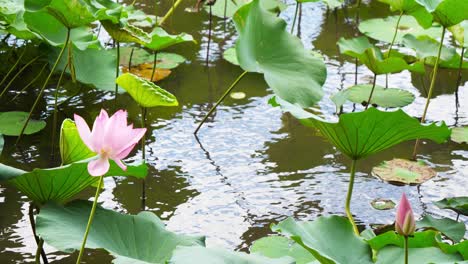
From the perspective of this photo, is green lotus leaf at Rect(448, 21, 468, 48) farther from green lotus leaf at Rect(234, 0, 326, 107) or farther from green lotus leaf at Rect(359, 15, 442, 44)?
green lotus leaf at Rect(234, 0, 326, 107)

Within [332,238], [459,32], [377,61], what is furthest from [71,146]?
[459,32]

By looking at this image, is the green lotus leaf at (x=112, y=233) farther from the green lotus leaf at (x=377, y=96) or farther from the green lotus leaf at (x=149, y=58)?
the green lotus leaf at (x=149, y=58)

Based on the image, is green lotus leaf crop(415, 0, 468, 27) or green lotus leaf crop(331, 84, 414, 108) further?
green lotus leaf crop(331, 84, 414, 108)

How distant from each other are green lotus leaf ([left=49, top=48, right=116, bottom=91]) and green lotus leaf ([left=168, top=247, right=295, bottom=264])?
4.26 ft

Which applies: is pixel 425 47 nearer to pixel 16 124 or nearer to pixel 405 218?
pixel 16 124

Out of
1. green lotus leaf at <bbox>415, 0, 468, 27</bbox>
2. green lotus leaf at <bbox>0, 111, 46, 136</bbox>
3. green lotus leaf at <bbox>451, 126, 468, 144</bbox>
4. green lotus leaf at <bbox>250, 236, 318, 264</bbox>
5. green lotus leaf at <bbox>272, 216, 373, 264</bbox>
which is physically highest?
green lotus leaf at <bbox>415, 0, 468, 27</bbox>

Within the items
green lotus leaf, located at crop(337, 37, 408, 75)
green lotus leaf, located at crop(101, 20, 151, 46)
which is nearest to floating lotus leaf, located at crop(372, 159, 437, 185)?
green lotus leaf, located at crop(337, 37, 408, 75)

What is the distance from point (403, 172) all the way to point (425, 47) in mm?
715

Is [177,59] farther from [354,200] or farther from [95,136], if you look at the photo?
[95,136]

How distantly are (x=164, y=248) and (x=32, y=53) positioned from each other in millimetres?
1544

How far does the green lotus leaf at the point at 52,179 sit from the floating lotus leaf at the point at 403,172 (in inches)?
37.3

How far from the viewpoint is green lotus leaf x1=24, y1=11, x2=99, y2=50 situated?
2.55m

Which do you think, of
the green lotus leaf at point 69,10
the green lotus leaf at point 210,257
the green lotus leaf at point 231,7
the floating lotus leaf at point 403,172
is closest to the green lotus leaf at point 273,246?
the green lotus leaf at point 210,257

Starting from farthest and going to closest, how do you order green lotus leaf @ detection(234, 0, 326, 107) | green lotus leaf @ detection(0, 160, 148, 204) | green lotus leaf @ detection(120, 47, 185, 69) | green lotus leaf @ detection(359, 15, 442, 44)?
1. green lotus leaf @ detection(359, 15, 442, 44)
2. green lotus leaf @ detection(120, 47, 185, 69)
3. green lotus leaf @ detection(234, 0, 326, 107)
4. green lotus leaf @ detection(0, 160, 148, 204)
